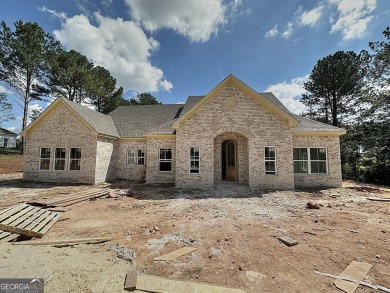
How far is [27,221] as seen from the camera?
5941 millimetres

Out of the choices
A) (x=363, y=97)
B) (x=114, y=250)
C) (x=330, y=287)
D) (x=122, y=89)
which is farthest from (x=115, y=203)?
(x=122, y=89)

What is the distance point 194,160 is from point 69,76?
2920 cm

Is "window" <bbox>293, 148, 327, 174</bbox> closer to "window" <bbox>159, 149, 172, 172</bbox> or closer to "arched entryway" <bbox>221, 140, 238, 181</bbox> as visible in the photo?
"arched entryway" <bbox>221, 140, 238, 181</bbox>

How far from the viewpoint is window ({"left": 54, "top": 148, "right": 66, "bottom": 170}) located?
14625 millimetres

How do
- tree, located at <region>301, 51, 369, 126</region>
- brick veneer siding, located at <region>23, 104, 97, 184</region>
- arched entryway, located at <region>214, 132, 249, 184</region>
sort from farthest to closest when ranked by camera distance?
tree, located at <region>301, 51, 369, 126</region> < brick veneer siding, located at <region>23, 104, 97, 184</region> < arched entryway, located at <region>214, 132, 249, 184</region>

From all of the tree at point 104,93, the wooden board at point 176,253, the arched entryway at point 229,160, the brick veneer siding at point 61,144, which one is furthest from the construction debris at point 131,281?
the tree at point 104,93

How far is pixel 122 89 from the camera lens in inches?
1547

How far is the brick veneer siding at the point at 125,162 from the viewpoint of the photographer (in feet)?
54.1

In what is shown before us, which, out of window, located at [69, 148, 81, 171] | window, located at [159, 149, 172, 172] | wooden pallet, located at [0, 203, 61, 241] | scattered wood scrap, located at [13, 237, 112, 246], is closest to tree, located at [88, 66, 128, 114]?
window, located at [69, 148, 81, 171]

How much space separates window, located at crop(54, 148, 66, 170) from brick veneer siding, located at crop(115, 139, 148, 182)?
3.81m

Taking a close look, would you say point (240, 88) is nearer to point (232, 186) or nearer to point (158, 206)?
point (232, 186)

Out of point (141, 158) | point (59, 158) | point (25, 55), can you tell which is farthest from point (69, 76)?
point (141, 158)

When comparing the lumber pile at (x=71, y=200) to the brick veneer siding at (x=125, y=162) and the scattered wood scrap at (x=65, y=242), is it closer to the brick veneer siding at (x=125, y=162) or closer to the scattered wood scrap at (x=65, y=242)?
the scattered wood scrap at (x=65, y=242)

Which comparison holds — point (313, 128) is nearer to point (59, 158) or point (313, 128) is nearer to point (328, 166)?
point (328, 166)
